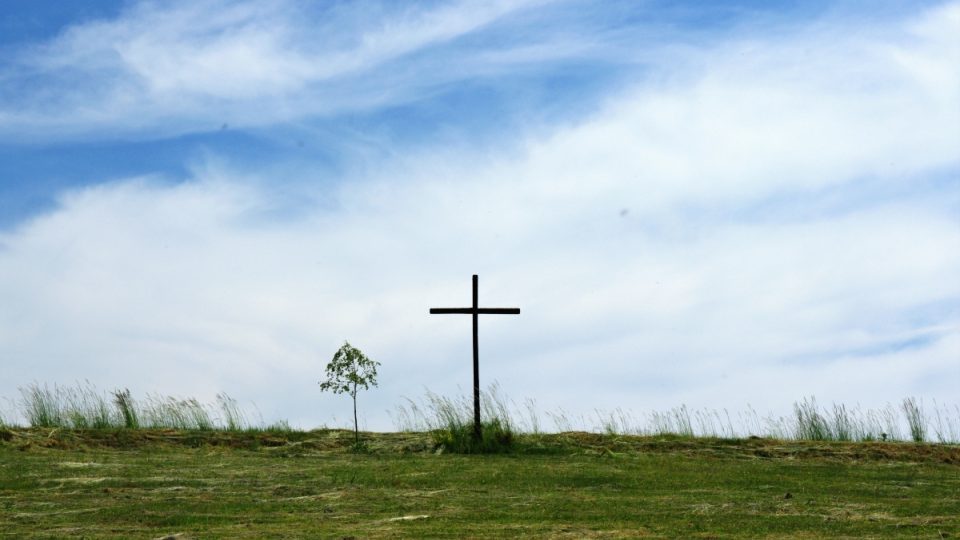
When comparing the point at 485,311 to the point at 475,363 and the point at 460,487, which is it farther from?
the point at 460,487

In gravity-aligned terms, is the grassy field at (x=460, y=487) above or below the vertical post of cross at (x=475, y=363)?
below

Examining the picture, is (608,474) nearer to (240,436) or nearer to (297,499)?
(297,499)

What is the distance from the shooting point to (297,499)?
1041 centimetres

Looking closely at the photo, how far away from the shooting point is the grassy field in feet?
29.0

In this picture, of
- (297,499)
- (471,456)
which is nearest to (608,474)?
(471,456)

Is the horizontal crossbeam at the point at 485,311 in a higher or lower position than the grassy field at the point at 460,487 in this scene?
higher

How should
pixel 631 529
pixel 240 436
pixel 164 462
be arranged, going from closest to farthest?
pixel 631 529 < pixel 164 462 < pixel 240 436

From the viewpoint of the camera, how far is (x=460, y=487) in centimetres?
1127

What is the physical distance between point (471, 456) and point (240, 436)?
4.59 meters

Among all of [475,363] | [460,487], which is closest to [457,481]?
[460,487]

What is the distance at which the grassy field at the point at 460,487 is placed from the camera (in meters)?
8.84

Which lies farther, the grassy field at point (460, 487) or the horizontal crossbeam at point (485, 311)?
the horizontal crossbeam at point (485, 311)

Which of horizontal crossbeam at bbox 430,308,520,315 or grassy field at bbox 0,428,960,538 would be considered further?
horizontal crossbeam at bbox 430,308,520,315

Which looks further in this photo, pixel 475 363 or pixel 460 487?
pixel 475 363
